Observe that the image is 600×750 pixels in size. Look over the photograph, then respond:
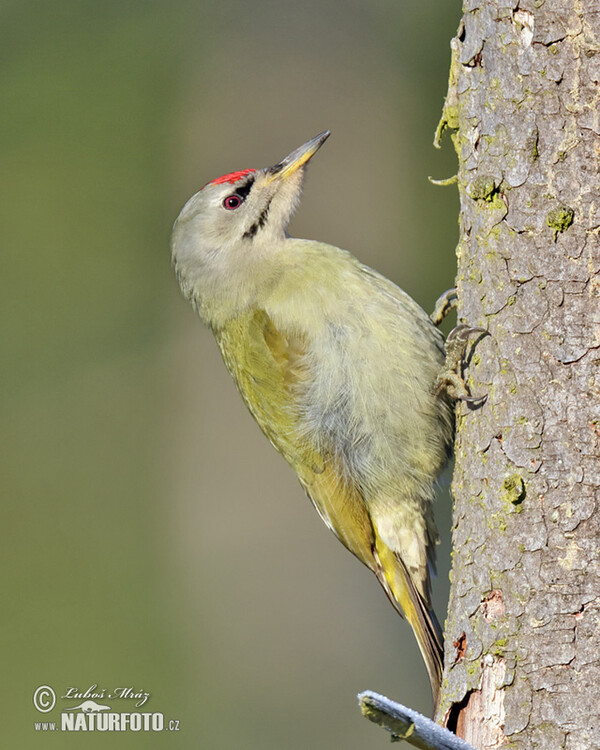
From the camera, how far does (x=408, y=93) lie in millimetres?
7832

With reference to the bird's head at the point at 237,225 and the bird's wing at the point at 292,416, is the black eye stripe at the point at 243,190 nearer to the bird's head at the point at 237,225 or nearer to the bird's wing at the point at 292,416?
the bird's head at the point at 237,225

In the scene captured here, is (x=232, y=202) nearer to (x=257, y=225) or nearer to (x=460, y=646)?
(x=257, y=225)

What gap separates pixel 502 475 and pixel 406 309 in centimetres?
97

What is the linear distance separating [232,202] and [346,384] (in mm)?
1035

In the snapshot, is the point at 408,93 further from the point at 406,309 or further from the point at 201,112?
the point at 406,309

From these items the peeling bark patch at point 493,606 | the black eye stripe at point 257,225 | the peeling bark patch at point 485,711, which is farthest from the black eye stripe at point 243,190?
the peeling bark patch at point 485,711

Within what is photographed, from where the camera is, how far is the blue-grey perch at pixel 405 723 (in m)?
1.70

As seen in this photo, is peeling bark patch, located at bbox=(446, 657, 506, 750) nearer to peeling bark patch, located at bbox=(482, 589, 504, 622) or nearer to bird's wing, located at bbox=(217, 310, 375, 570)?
peeling bark patch, located at bbox=(482, 589, 504, 622)
